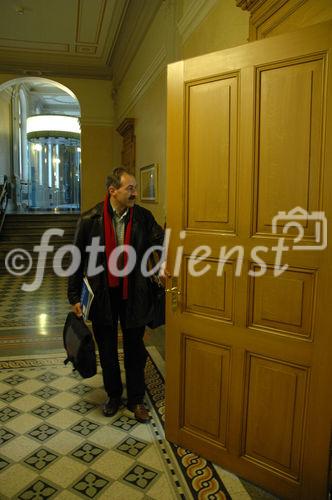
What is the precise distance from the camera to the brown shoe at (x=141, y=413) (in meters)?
2.63

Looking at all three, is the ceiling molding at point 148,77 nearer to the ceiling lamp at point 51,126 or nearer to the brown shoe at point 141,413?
the brown shoe at point 141,413

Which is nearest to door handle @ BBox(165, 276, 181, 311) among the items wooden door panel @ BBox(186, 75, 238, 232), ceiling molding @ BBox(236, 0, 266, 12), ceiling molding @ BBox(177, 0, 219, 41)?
wooden door panel @ BBox(186, 75, 238, 232)

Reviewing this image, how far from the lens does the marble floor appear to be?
202cm

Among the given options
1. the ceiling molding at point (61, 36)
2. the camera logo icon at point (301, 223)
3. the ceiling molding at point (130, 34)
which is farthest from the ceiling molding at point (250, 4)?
the ceiling molding at point (61, 36)

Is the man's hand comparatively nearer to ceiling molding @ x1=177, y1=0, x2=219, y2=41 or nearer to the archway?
ceiling molding @ x1=177, y1=0, x2=219, y2=41

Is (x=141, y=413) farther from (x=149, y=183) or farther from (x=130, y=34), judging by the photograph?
(x=130, y=34)

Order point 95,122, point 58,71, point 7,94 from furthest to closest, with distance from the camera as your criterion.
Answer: point 7,94 < point 95,122 < point 58,71

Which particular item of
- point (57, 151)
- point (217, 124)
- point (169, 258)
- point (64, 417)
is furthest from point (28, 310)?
point (57, 151)

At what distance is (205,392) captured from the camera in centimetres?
222

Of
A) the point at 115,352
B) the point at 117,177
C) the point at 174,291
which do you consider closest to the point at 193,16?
the point at 117,177

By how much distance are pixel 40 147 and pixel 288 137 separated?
15327 millimetres

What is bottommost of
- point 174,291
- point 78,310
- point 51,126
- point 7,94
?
point 78,310

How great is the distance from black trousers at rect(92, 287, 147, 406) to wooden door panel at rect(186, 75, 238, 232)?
82 centimetres

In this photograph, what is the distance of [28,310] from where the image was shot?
541 centimetres
